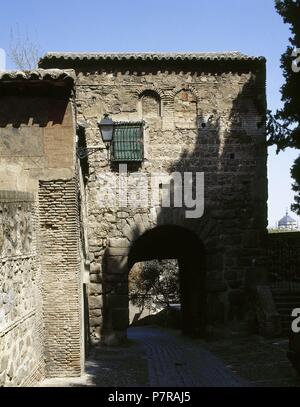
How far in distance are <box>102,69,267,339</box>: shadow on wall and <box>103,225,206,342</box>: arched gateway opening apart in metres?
→ 0.08

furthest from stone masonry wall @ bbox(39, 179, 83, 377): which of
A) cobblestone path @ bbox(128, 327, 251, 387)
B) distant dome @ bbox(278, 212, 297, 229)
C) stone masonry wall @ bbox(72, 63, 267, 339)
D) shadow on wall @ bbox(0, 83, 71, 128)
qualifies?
distant dome @ bbox(278, 212, 297, 229)

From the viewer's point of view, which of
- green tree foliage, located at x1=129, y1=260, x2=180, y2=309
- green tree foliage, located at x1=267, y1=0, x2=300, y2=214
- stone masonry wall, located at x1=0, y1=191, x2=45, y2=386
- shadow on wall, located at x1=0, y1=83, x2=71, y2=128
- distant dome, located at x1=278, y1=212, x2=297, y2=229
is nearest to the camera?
stone masonry wall, located at x1=0, y1=191, x2=45, y2=386

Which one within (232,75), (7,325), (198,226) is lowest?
(7,325)

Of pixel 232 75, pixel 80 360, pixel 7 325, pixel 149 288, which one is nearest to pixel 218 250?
pixel 232 75

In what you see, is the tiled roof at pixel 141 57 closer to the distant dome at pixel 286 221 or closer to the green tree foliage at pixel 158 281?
the green tree foliage at pixel 158 281

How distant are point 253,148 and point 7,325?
10376mm

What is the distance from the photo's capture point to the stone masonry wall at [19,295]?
6695 millimetres

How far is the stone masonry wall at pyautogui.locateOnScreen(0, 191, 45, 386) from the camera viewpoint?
22.0 feet

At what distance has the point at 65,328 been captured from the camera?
9.55 metres

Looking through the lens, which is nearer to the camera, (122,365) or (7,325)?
(7,325)

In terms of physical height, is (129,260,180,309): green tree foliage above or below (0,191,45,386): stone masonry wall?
below

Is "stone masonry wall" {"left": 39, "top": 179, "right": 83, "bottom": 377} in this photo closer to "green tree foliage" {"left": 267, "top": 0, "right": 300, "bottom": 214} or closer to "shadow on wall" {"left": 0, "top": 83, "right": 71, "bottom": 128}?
"shadow on wall" {"left": 0, "top": 83, "right": 71, "bottom": 128}
